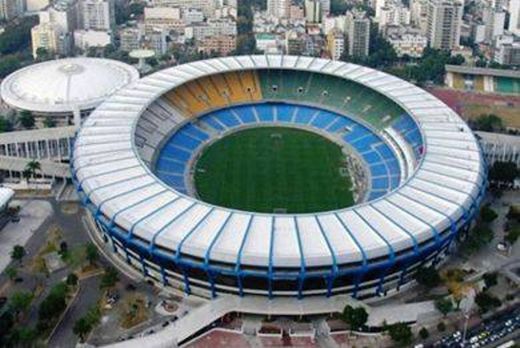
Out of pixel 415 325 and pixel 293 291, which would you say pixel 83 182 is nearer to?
pixel 293 291

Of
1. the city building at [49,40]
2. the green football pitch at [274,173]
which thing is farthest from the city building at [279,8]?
the green football pitch at [274,173]

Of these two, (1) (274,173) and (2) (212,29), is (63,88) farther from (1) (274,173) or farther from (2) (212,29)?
(2) (212,29)

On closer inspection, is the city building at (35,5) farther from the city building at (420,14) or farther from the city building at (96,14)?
the city building at (420,14)

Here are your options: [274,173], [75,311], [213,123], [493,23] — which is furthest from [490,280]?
[493,23]

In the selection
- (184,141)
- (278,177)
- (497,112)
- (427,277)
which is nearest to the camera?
(427,277)

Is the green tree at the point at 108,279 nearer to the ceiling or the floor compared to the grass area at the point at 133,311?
nearer to the ceiling

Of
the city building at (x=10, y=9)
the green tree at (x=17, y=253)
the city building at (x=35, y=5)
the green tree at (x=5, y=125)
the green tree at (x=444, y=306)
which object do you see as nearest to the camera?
the green tree at (x=444, y=306)
